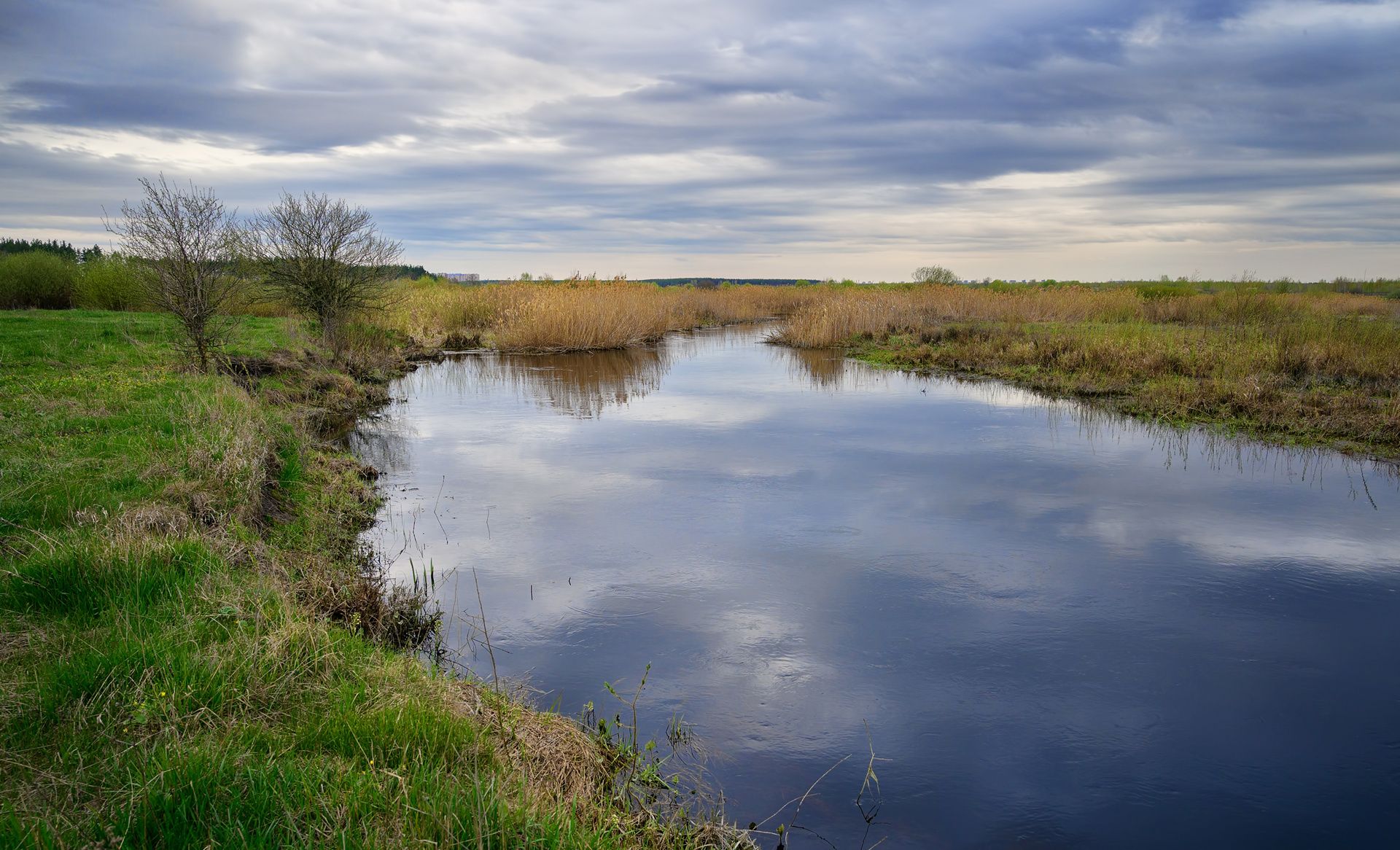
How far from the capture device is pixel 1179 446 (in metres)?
11.4

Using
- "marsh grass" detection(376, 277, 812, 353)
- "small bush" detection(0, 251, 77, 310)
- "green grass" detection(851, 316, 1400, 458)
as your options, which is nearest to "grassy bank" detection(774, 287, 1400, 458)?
"green grass" detection(851, 316, 1400, 458)

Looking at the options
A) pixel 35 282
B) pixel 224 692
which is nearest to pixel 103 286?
pixel 35 282

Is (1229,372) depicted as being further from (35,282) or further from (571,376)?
(35,282)

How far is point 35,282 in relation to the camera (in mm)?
26719

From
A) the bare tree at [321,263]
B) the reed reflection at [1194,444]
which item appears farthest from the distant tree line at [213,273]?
the reed reflection at [1194,444]

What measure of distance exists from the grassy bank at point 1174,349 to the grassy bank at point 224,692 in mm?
12197

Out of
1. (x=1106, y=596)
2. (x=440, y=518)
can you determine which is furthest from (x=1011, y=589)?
(x=440, y=518)

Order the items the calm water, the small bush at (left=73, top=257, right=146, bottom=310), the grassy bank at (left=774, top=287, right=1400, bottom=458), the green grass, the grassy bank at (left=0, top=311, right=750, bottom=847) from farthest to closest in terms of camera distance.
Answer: the small bush at (left=73, top=257, right=146, bottom=310)
the grassy bank at (left=774, top=287, right=1400, bottom=458)
the green grass
the calm water
the grassy bank at (left=0, top=311, right=750, bottom=847)

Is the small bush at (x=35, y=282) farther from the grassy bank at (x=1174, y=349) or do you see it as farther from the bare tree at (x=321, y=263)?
the grassy bank at (x=1174, y=349)

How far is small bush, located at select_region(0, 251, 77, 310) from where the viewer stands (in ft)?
86.0

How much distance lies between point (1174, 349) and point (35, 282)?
33883 mm

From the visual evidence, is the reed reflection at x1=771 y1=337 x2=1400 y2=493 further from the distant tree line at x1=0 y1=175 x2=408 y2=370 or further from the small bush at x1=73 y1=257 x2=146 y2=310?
the small bush at x1=73 y1=257 x2=146 y2=310

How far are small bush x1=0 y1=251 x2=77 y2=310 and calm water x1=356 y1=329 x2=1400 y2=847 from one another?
22658 mm

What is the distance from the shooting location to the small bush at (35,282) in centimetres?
2622
